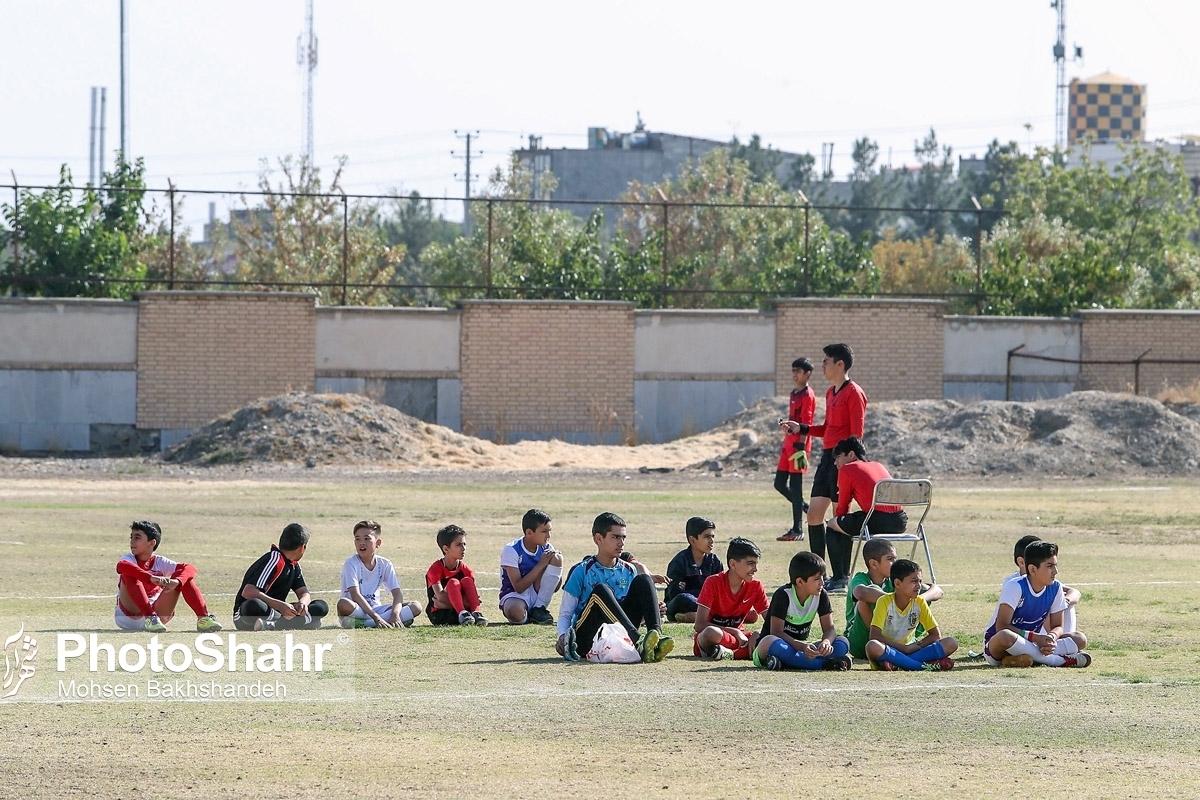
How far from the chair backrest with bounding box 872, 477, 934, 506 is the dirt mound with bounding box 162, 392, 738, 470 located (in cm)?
1947

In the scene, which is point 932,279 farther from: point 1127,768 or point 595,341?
point 1127,768

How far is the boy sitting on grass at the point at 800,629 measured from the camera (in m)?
10.1

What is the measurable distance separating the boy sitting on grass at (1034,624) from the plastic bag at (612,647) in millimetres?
→ 2218

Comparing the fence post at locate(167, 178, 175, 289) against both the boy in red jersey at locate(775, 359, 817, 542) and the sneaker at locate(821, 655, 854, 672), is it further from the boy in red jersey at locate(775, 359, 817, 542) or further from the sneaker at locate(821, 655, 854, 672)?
the sneaker at locate(821, 655, 854, 672)

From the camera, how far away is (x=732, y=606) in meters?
11.1

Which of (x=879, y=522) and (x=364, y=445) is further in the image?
(x=364, y=445)

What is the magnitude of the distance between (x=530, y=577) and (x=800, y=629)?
260cm

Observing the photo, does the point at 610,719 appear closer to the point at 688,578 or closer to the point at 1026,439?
the point at 688,578

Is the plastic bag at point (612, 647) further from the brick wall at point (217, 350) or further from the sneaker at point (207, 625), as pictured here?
the brick wall at point (217, 350)

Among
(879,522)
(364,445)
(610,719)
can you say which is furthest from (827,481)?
(364,445)

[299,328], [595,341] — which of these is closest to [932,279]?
[595,341]

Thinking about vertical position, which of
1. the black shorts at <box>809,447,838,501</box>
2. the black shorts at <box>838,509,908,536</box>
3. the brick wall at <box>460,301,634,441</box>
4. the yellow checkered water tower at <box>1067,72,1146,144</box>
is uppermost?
the yellow checkered water tower at <box>1067,72,1146,144</box>

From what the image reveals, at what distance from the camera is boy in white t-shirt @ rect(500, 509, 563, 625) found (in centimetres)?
1224

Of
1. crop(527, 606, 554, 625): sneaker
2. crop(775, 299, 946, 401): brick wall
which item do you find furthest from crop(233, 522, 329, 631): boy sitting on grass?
crop(775, 299, 946, 401): brick wall
